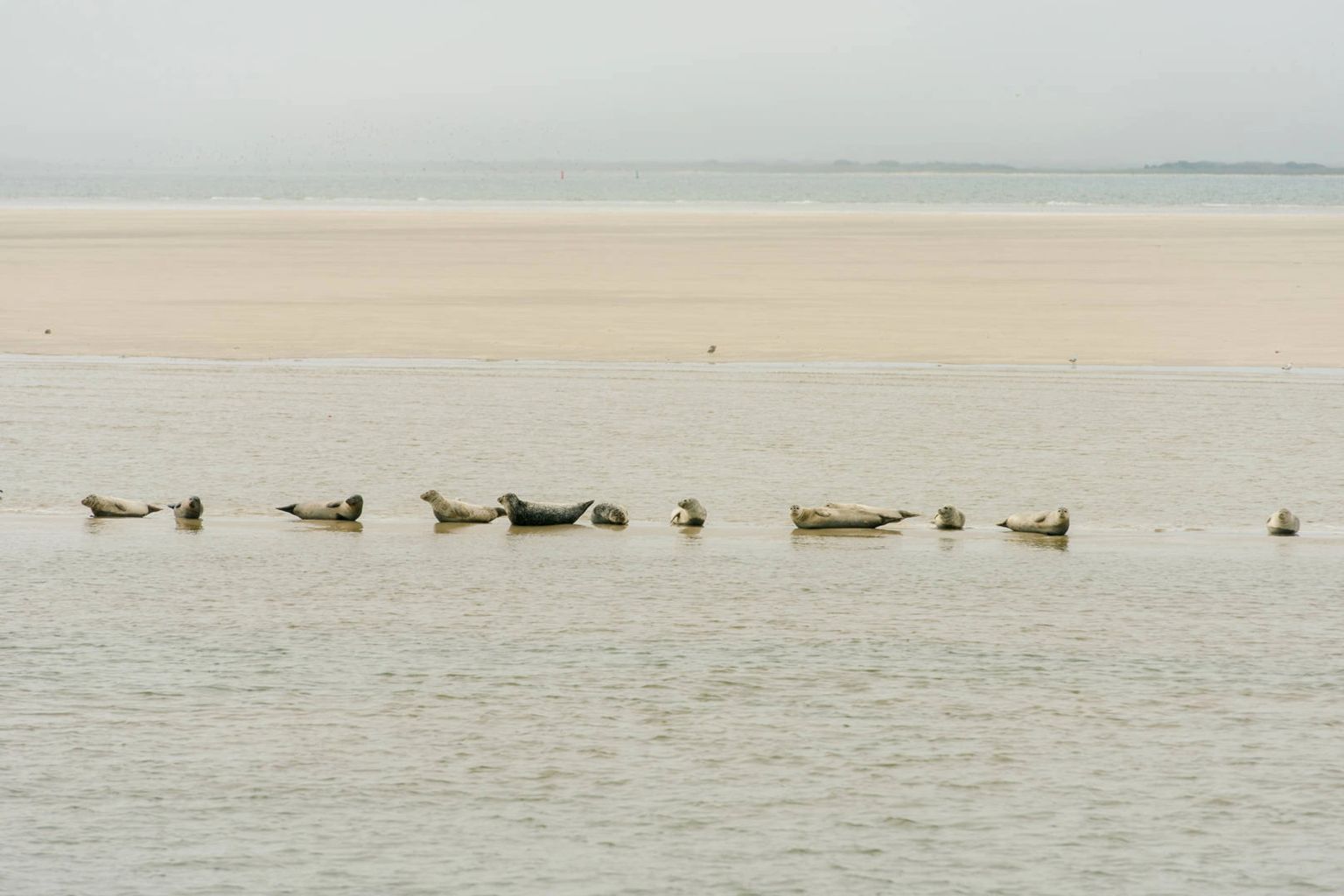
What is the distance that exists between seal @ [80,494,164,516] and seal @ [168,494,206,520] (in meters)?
0.36

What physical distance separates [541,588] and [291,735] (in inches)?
118

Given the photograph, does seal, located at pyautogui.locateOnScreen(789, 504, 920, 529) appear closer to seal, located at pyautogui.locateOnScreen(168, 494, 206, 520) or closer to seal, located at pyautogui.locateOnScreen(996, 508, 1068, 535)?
seal, located at pyautogui.locateOnScreen(996, 508, 1068, 535)

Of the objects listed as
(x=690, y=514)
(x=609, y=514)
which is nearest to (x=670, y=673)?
(x=690, y=514)

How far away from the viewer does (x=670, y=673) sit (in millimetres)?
7484

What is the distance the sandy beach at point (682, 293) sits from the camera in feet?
78.5

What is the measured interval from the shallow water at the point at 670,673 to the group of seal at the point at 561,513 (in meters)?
0.14

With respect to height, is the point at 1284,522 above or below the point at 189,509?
above

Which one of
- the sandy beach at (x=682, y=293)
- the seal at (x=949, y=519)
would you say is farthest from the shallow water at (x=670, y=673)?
the sandy beach at (x=682, y=293)

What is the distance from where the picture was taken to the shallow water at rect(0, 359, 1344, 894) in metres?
5.35

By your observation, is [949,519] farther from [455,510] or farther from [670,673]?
[670,673]

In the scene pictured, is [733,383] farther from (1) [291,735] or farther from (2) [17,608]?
(1) [291,735]

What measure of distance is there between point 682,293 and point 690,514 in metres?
21.4

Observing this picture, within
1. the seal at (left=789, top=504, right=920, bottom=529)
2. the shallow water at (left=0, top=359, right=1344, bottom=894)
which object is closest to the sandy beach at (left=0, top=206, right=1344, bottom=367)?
the shallow water at (left=0, top=359, right=1344, bottom=894)

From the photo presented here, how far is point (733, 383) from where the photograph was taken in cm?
1966
